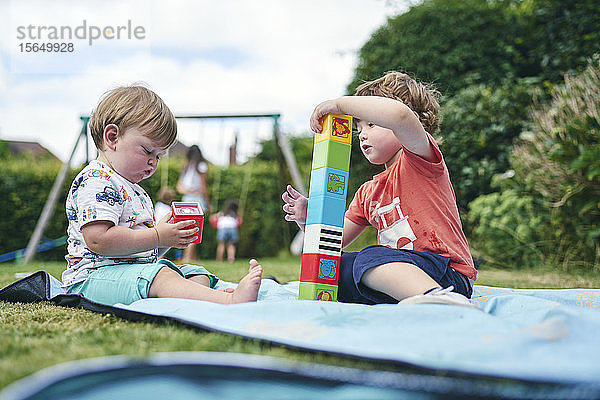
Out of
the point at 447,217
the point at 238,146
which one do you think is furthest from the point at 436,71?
the point at 447,217

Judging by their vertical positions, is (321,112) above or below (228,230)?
above

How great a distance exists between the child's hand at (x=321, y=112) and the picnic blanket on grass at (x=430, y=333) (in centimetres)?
68

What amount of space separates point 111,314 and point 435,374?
1020mm

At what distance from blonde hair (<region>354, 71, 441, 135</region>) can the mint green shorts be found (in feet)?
3.22

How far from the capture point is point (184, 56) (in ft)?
27.7

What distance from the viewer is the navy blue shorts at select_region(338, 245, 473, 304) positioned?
162cm

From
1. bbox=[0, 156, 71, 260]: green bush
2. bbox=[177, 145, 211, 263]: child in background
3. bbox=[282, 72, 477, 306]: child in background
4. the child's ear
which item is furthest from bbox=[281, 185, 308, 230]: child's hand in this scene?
bbox=[0, 156, 71, 260]: green bush

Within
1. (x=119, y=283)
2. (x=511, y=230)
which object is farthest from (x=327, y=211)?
(x=511, y=230)

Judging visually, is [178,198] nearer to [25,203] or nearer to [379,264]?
[25,203]

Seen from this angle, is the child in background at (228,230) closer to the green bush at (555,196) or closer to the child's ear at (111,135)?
the green bush at (555,196)

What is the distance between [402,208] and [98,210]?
100cm

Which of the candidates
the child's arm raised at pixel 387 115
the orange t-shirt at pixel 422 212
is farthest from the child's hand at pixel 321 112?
the orange t-shirt at pixel 422 212

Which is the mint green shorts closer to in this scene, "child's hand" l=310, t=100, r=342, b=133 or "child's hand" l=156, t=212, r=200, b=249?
"child's hand" l=156, t=212, r=200, b=249

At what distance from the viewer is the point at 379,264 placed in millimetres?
1600
